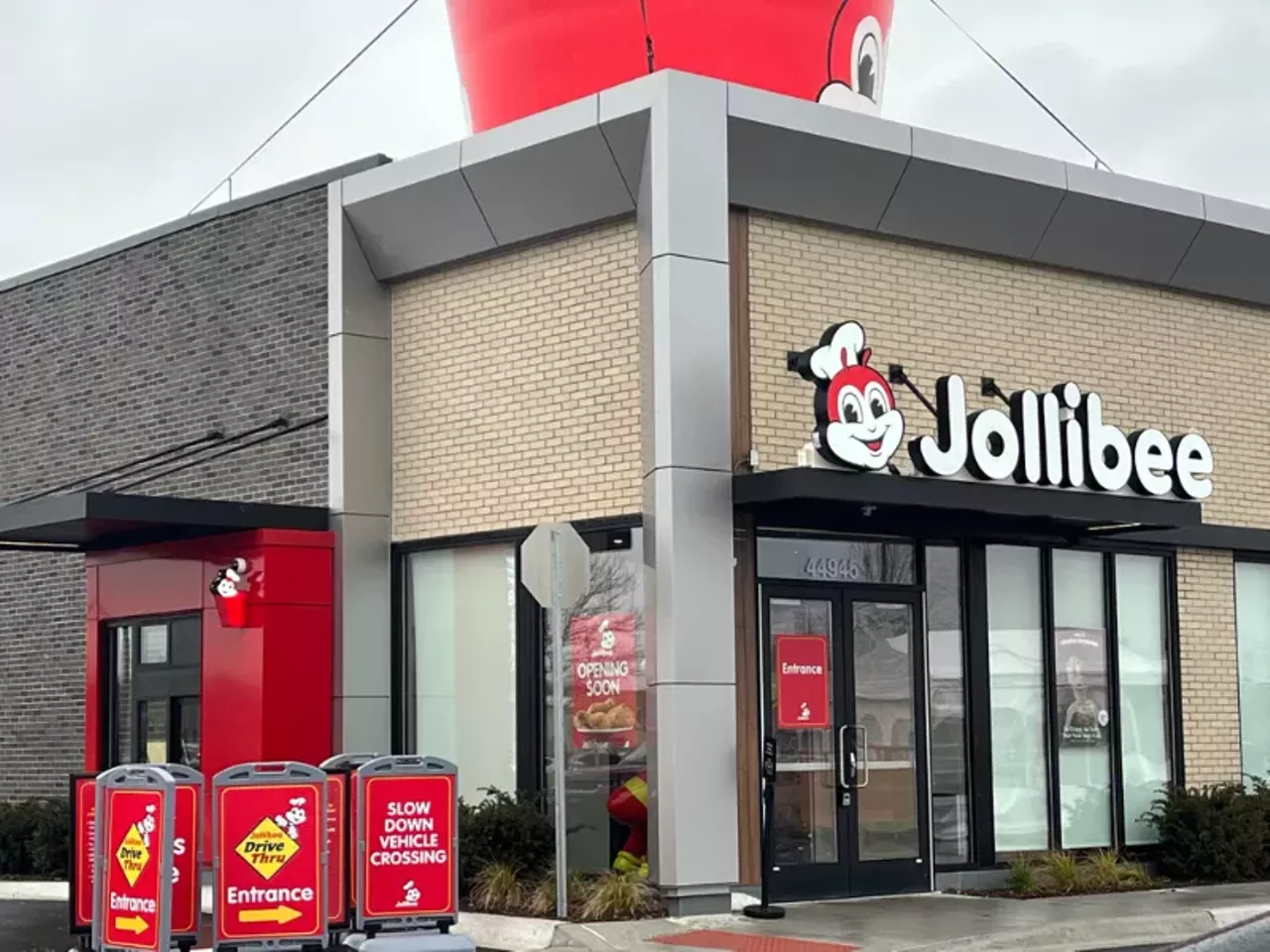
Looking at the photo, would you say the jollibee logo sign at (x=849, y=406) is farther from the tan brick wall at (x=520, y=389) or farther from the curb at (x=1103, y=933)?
the curb at (x=1103, y=933)

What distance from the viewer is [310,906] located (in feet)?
38.9

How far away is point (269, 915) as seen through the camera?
38.4 feet

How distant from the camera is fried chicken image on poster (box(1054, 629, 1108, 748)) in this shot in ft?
61.1

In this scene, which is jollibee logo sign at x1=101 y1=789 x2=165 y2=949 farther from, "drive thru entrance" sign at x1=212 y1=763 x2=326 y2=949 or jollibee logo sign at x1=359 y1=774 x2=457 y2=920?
jollibee logo sign at x1=359 y1=774 x2=457 y2=920

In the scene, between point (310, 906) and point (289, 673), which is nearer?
point (310, 906)

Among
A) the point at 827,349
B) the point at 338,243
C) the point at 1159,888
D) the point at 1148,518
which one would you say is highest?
the point at 338,243

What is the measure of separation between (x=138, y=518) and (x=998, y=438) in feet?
24.8

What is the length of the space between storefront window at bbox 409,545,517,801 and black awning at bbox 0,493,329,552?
4.30ft

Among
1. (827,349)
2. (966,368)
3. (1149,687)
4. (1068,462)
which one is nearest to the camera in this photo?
(827,349)

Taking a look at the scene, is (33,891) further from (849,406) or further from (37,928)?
(849,406)

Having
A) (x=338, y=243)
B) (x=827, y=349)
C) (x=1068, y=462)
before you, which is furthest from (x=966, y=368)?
(x=338, y=243)

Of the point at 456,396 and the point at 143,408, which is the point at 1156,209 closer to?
the point at 456,396

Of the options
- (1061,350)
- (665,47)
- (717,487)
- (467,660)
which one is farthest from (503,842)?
(665,47)

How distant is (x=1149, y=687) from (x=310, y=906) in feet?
34.0
